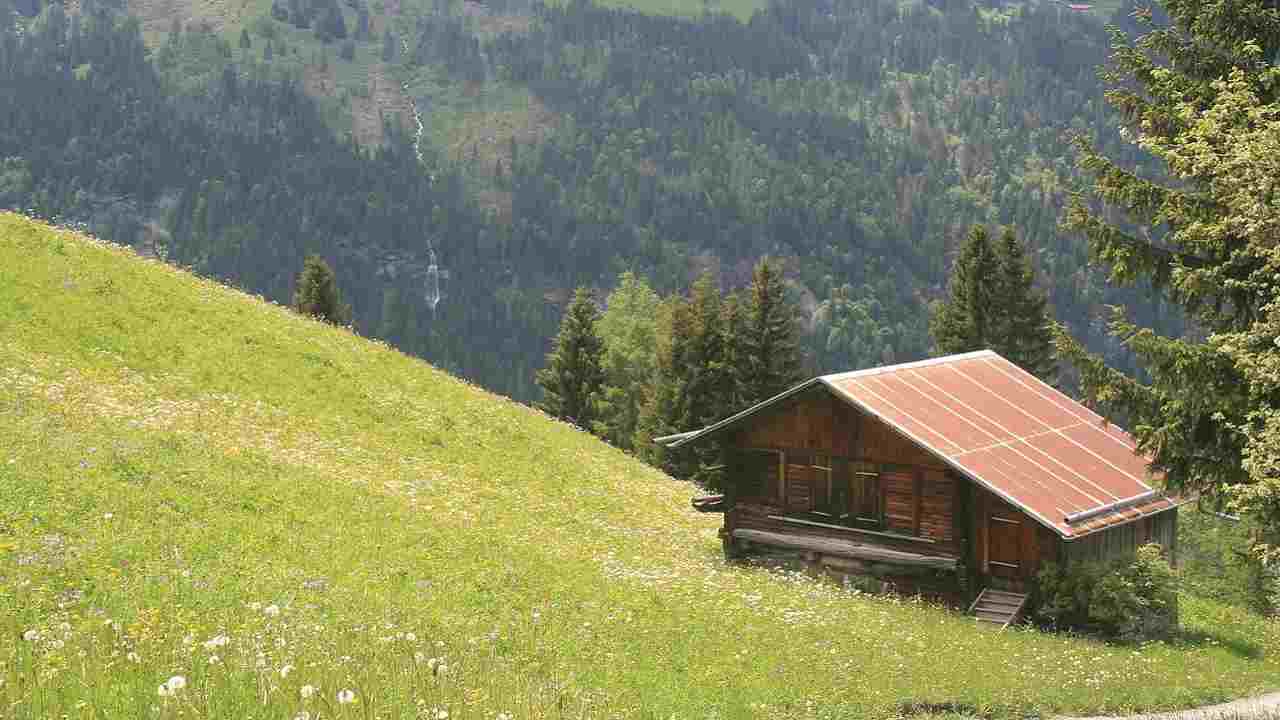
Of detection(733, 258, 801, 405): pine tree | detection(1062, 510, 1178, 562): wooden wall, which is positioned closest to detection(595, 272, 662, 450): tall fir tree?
detection(733, 258, 801, 405): pine tree

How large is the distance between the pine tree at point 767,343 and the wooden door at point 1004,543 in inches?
1575

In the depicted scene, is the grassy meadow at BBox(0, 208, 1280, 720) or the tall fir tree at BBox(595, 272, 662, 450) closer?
the grassy meadow at BBox(0, 208, 1280, 720)

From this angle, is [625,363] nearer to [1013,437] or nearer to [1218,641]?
[1013,437]

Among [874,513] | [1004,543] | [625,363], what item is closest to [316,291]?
[625,363]

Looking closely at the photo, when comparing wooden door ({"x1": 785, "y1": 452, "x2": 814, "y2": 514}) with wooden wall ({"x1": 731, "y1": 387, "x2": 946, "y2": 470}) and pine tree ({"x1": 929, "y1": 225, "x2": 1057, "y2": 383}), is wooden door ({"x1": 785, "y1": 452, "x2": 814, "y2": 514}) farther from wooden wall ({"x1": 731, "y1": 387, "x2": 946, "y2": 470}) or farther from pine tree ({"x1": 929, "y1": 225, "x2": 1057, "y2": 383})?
pine tree ({"x1": 929, "y1": 225, "x2": 1057, "y2": 383})

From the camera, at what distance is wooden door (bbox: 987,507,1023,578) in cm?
3784

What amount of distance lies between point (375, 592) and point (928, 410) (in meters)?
21.7

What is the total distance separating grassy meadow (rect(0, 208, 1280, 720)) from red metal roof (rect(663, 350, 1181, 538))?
445 cm

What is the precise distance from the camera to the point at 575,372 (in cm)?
9038

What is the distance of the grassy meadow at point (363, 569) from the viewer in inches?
458

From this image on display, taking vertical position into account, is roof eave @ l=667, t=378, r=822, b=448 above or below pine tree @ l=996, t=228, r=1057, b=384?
above

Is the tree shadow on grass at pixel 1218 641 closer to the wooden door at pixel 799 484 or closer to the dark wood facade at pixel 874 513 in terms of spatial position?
the dark wood facade at pixel 874 513

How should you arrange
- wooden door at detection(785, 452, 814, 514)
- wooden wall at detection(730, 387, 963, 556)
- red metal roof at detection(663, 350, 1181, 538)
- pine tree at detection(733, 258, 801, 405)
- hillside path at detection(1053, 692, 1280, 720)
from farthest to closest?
pine tree at detection(733, 258, 801, 405), wooden door at detection(785, 452, 814, 514), wooden wall at detection(730, 387, 963, 556), red metal roof at detection(663, 350, 1181, 538), hillside path at detection(1053, 692, 1280, 720)

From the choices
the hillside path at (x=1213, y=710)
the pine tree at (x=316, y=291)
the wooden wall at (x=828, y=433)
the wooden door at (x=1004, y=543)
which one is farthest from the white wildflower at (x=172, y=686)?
the pine tree at (x=316, y=291)
